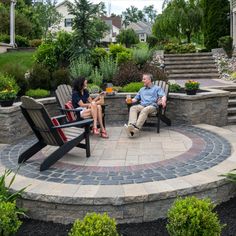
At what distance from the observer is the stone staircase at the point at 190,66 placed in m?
13.4

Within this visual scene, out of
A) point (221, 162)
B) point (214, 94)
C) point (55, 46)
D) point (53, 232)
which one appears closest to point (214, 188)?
point (221, 162)

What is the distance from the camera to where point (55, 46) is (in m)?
11.0

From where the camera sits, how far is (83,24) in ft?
35.7

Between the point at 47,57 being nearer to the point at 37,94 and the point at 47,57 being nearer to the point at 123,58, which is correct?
the point at 123,58

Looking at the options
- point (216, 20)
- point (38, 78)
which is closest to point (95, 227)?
point (38, 78)

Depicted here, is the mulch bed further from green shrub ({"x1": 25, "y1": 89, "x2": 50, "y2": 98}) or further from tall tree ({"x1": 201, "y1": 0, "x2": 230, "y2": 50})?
tall tree ({"x1": 201, "y1": 0, "x2": 230, "y2": 50})

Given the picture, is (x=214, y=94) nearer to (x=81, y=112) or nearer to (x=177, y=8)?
(x=81, y=112)

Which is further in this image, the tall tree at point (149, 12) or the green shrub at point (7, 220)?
the tall tree at point (149, 12)

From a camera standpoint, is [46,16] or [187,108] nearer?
[187,108]

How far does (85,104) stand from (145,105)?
1120 millimetres

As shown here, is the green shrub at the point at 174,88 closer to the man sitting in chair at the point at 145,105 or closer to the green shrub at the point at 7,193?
the man sitting in chair at the point at 145,105

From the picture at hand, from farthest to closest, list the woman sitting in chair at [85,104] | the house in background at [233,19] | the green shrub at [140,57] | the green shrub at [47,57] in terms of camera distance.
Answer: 1. the house in background at [233,19]
2. the green shrub at [140,57]
3. the green shrub at [47,57]
4. the woman sitting in chair at [85,104]

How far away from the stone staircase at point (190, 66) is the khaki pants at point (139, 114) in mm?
7150

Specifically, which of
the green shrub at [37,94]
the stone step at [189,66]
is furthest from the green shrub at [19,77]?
the stone step at [189,66]
